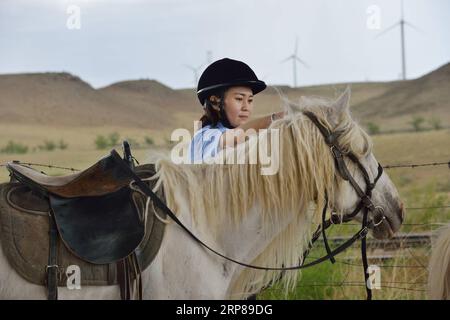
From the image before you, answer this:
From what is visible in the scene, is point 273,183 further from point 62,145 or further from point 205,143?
point 62,145

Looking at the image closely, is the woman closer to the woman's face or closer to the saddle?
the woman's face

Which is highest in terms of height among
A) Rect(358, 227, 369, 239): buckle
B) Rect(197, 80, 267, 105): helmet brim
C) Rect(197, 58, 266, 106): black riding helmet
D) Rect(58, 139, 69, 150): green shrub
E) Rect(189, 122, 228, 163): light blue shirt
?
Rect(58, 139, 69, 150): green shrub

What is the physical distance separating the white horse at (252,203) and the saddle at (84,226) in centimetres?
16

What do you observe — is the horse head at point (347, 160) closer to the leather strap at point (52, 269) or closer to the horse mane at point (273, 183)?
the horse mane at point (273, 183)

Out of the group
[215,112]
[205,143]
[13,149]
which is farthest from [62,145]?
[205,143]

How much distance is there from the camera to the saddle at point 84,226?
348cm

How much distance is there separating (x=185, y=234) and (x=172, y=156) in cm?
56

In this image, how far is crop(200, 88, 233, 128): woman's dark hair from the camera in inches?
181

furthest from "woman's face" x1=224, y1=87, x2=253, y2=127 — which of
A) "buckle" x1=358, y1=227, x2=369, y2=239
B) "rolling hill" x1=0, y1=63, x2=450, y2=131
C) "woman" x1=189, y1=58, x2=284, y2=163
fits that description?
"rolling hill" x1=0, y1=63, x2=450, y2=131

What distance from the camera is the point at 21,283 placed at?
3441 mm

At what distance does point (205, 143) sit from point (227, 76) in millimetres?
586
